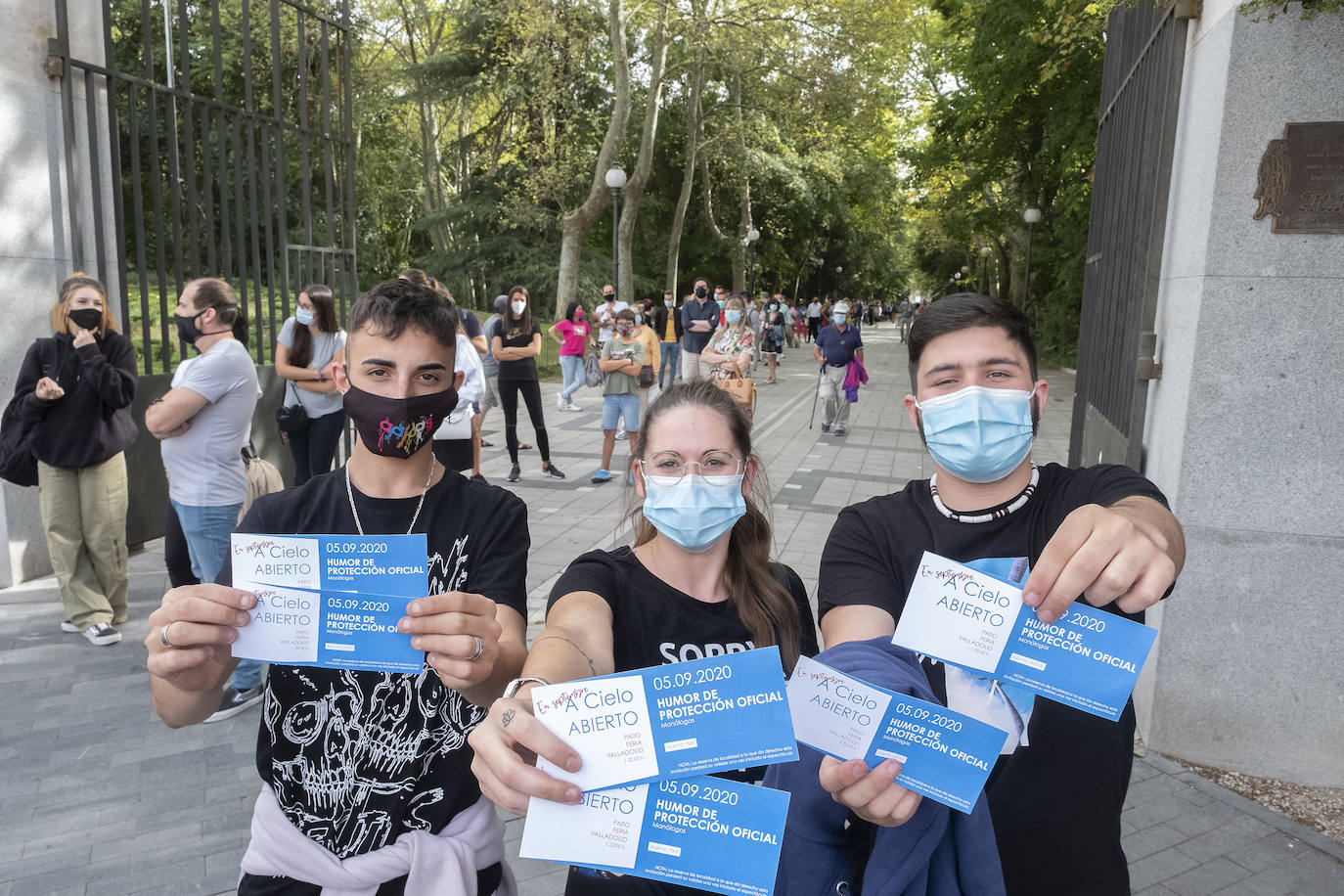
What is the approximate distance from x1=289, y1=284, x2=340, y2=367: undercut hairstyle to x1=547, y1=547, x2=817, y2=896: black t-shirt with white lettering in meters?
5.46

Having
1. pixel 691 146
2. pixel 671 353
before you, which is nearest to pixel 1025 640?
pixel 671 353

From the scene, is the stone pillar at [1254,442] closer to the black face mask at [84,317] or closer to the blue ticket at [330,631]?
the blue ticket at [330,631]

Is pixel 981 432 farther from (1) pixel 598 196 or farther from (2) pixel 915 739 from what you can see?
(1) pixel 598 196

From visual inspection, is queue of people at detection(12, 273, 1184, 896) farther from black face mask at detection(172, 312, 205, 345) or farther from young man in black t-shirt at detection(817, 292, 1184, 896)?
black face mask at detection(172, 312, 205, 345)

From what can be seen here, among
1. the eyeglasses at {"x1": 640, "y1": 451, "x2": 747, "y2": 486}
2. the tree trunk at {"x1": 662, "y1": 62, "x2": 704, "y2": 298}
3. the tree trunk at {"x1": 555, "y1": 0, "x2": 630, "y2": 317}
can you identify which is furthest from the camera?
the tree trunk at {"x1": 662, "y1": 62, "x2": 704, "y2": 298}

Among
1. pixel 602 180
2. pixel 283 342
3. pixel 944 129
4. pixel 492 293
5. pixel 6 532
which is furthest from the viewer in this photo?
pixel 492 293

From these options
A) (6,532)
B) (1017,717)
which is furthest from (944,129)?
(1017,717)

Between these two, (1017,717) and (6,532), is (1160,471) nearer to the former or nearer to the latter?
(1017,717)

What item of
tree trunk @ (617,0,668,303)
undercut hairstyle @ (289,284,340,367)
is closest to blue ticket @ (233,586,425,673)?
undercut hairstyle @ (289,284,340,367)

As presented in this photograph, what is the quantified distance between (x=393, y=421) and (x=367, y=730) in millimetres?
696

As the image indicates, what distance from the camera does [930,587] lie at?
1505 millimetres

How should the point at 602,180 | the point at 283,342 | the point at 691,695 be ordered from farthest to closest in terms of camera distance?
the point at 602,180, the point at 283,342, the point at 691,695

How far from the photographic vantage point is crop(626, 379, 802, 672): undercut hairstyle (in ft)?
6.82

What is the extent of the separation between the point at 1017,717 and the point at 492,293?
100 feet
